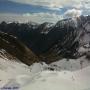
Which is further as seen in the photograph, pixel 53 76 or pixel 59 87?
pixel 53 76

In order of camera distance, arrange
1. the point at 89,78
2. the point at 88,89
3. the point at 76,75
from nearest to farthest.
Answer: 1. the point at 88,89
2. the point at 89,78
3. the point at 76,75

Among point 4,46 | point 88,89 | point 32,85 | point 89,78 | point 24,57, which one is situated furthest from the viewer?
point 24,57

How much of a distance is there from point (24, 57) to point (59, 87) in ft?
524

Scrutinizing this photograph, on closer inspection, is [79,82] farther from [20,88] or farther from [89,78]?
[20,88]

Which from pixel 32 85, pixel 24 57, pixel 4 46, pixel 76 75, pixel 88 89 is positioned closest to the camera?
pixel 88 89

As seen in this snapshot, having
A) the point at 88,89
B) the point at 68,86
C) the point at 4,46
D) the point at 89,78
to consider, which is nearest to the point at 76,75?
the point at 89,78

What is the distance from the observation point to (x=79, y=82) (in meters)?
33.0

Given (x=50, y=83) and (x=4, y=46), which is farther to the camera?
(x=4, y=46)

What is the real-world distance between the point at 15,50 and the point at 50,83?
15315cm

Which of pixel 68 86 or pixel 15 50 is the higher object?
pixel 68 86

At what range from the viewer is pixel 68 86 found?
3127 centimetres

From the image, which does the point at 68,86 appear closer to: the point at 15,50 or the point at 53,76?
the point at 53,76

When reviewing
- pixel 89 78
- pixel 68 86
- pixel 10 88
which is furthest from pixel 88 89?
pixel 10 88

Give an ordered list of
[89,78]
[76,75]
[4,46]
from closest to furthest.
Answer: [89,78]
[76,75]
[4,46]
